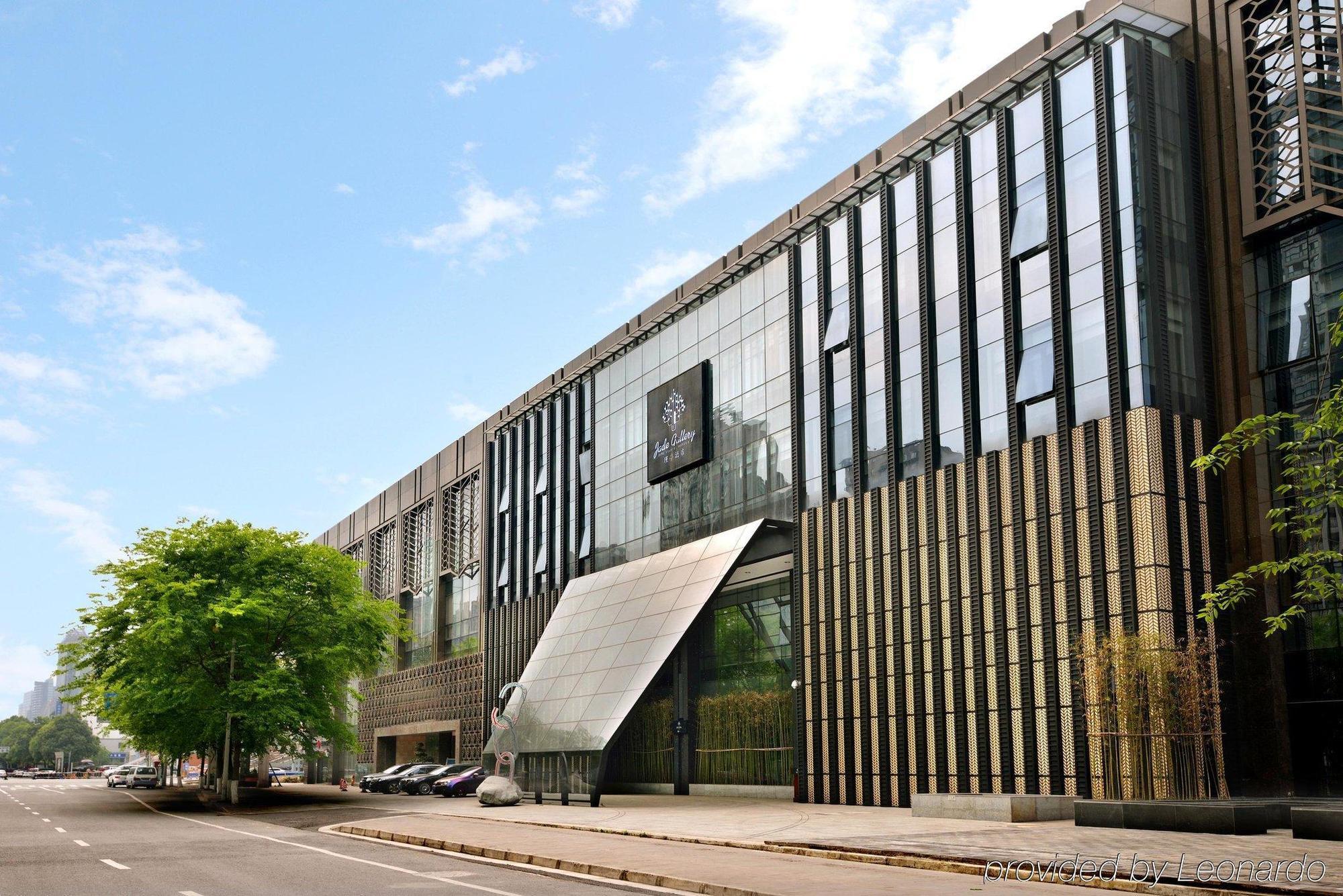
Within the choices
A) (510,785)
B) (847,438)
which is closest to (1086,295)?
(847,438)

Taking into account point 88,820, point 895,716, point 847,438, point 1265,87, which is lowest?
point 88,820

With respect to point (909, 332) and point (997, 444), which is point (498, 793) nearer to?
point (997, 444)

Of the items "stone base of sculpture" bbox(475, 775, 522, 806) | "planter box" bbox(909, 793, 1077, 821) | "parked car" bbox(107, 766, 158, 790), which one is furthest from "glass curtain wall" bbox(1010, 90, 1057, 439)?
"parked car" bbox(107, 766, 158, 790)

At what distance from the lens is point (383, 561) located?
91562mm

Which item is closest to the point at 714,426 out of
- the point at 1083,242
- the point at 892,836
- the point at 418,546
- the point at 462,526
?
the point at 1083,242

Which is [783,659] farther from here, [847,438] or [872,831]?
[872,831]

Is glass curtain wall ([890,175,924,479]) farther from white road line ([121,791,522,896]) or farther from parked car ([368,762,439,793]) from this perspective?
parked car ([368,762,439,793])

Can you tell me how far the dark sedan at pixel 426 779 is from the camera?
59.2 m

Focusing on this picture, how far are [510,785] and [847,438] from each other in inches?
609

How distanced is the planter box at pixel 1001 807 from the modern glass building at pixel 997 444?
1310 millimetres

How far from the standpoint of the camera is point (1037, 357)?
3381cm

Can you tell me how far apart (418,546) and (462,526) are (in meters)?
9.61

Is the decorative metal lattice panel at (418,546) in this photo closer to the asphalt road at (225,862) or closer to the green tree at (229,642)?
the green tree at (229,642)

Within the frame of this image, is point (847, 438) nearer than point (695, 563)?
Yes
